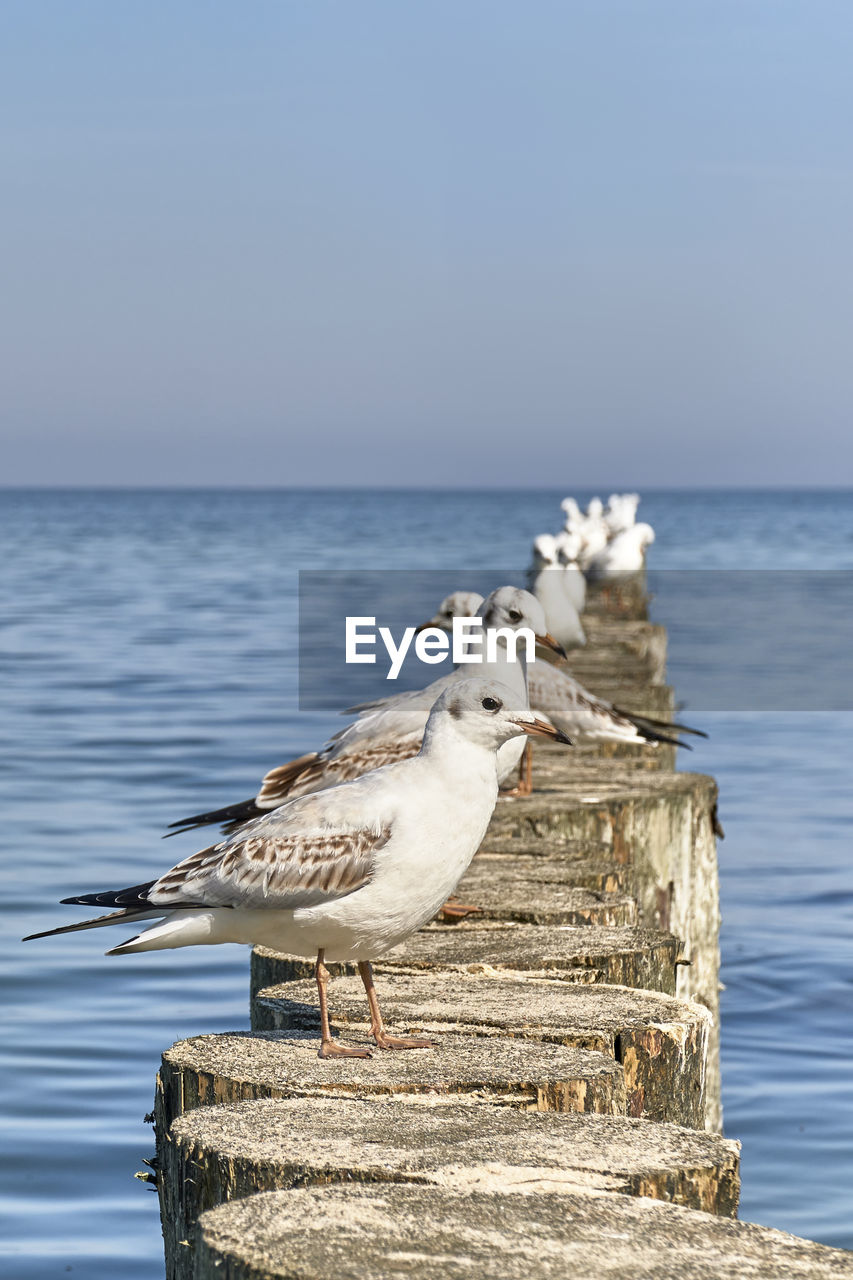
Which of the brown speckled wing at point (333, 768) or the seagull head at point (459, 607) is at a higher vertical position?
the seagull head at point (459, 607)

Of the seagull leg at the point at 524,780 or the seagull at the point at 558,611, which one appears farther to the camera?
the seagull at the point at 558,611

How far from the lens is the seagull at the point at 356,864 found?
11.4 feet

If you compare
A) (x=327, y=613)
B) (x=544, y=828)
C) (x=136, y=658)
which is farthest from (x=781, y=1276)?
(x=327, y=613)

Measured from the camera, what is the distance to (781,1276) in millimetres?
2100

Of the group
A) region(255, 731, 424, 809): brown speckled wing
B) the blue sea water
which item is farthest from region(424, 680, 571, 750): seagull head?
the blue sea water

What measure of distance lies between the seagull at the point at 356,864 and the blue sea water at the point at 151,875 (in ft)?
6.83

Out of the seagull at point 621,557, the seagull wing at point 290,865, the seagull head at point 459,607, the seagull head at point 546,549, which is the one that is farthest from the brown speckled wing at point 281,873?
the seagull at point 621,557

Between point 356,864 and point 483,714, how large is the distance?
1.41 feet

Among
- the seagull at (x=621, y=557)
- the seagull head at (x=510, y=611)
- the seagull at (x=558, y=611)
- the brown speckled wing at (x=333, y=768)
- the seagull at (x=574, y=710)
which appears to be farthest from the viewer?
the seagull at (x=621, y=557)

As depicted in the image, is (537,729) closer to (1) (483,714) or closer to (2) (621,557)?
(1) (483,714)

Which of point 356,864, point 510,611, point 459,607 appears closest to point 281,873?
point 356,864

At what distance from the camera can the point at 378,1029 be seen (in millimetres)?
3402

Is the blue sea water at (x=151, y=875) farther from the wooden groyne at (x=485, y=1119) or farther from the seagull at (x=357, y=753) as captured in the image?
the wooden groyne at (x=485, y=1119)

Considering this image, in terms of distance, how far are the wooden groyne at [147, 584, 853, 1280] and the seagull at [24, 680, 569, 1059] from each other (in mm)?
228
